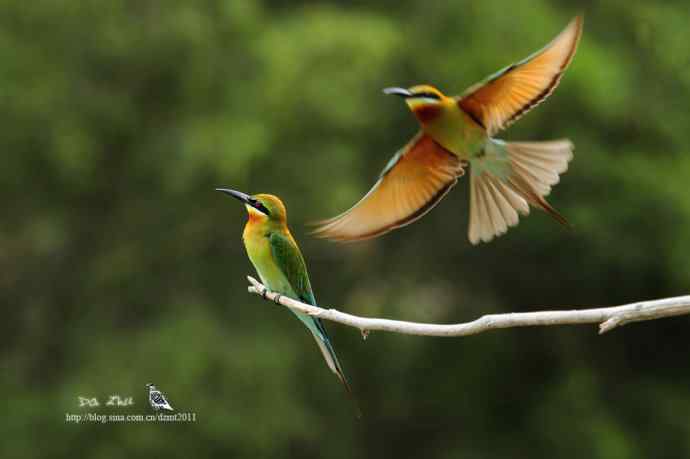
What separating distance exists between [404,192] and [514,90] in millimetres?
183

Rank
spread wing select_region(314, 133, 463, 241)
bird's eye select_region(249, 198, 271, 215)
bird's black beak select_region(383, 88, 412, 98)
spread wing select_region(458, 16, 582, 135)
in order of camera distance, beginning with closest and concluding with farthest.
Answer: bird's black beak select_region(383, 88, 412, 98)
spread wing select_region(458, 16, 582, 135)
spread wing select_region(314, 133, 463, 241)
bird's eye select_region(249, 198, 271, 215)

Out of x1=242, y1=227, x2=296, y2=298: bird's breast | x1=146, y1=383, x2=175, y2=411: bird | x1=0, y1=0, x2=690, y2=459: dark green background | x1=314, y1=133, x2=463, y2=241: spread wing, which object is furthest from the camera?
x1=0, y1=0, x2=690, y2=459: dark green background

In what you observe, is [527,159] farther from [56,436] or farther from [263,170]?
[56,436]

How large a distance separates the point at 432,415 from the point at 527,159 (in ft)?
18.4

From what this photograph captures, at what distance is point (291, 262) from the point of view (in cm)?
156

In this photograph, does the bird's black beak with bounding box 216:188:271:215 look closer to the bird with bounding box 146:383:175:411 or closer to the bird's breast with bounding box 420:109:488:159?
the bird's breast with bounding box 420:109:488:159

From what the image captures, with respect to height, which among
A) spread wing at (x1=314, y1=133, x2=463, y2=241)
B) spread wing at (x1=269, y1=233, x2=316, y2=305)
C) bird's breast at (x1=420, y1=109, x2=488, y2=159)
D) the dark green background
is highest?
bird's breast at (x1=420, y1=109, x2=488, y2=159)

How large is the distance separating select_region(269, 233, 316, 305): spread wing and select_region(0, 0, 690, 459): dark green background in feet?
12.7

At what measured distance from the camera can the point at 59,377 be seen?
6.15 metres

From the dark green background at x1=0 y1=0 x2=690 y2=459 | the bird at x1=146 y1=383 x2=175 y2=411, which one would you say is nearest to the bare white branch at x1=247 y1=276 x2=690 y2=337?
the bird at x1=146 y1=383 x2=175 y2=411

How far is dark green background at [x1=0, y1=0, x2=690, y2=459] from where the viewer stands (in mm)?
5758

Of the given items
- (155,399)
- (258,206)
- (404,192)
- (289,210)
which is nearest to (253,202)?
(258,206)

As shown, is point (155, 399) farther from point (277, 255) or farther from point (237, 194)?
point (237, 194)

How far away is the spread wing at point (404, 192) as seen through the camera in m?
1.15
